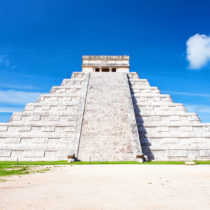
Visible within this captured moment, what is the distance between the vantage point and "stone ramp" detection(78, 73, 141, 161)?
443 inches

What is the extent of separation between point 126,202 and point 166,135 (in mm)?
10441

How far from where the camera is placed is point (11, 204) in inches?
154

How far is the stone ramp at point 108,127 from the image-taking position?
11.2 metres

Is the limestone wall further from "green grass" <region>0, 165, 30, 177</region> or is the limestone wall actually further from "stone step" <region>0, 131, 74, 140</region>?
"green grass" <region>0, 165, 30, 177</region>

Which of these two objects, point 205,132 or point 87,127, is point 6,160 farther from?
point 205,132

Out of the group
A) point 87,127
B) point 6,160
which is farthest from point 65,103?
point 6,160

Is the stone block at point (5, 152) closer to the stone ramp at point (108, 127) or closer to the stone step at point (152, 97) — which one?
the stone ramp at point (108, 127)

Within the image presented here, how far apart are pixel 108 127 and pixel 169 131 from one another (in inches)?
182

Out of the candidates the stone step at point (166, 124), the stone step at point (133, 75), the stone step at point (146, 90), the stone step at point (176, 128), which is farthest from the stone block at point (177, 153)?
the stone step at point (133, 75)

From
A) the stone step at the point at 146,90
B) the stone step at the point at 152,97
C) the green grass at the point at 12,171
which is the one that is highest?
the stone step at the point at 146,90

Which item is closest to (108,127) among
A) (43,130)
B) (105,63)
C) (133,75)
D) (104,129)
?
(104,129)

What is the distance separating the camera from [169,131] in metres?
14.1

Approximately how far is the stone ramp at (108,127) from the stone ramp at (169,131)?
1.16 m

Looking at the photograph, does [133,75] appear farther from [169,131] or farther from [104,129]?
[104,129]
